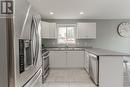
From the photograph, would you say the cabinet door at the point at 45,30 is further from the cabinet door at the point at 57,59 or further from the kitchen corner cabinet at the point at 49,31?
the cabinet door at the point at 57,59

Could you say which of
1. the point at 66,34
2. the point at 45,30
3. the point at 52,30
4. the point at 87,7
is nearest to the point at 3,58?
the point at 87,7

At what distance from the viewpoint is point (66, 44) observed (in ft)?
24.2

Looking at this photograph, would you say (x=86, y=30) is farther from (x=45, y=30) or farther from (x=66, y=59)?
(x=45, y=30)

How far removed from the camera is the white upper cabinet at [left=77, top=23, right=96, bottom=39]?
676cm

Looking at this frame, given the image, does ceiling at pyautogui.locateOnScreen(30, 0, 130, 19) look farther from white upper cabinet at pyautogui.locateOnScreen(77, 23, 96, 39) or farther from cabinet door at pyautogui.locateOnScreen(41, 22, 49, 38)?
cabinet door at pyautogui.locateOnScreen(41, 22, 49, 38)

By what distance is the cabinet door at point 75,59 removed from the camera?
6.51 meters

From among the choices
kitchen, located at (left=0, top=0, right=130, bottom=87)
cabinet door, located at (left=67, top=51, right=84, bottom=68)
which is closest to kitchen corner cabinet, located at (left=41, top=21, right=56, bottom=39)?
kitchen, located at (left=0, top=0, right=130, bottom=87)

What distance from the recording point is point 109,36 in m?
7.32

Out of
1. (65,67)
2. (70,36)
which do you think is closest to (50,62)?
(65,67)

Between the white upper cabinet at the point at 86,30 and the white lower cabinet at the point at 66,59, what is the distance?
2.98ft

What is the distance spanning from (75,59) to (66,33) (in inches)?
64.6

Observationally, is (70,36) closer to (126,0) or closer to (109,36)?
(109,36)

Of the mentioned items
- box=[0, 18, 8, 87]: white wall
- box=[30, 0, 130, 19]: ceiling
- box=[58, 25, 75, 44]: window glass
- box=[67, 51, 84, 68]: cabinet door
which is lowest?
box=[67, 51, 84, 68]: cabinet door

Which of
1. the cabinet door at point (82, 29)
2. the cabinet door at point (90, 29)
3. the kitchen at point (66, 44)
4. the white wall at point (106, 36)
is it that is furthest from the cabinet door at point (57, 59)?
the cabinet door at point (90, 29)
